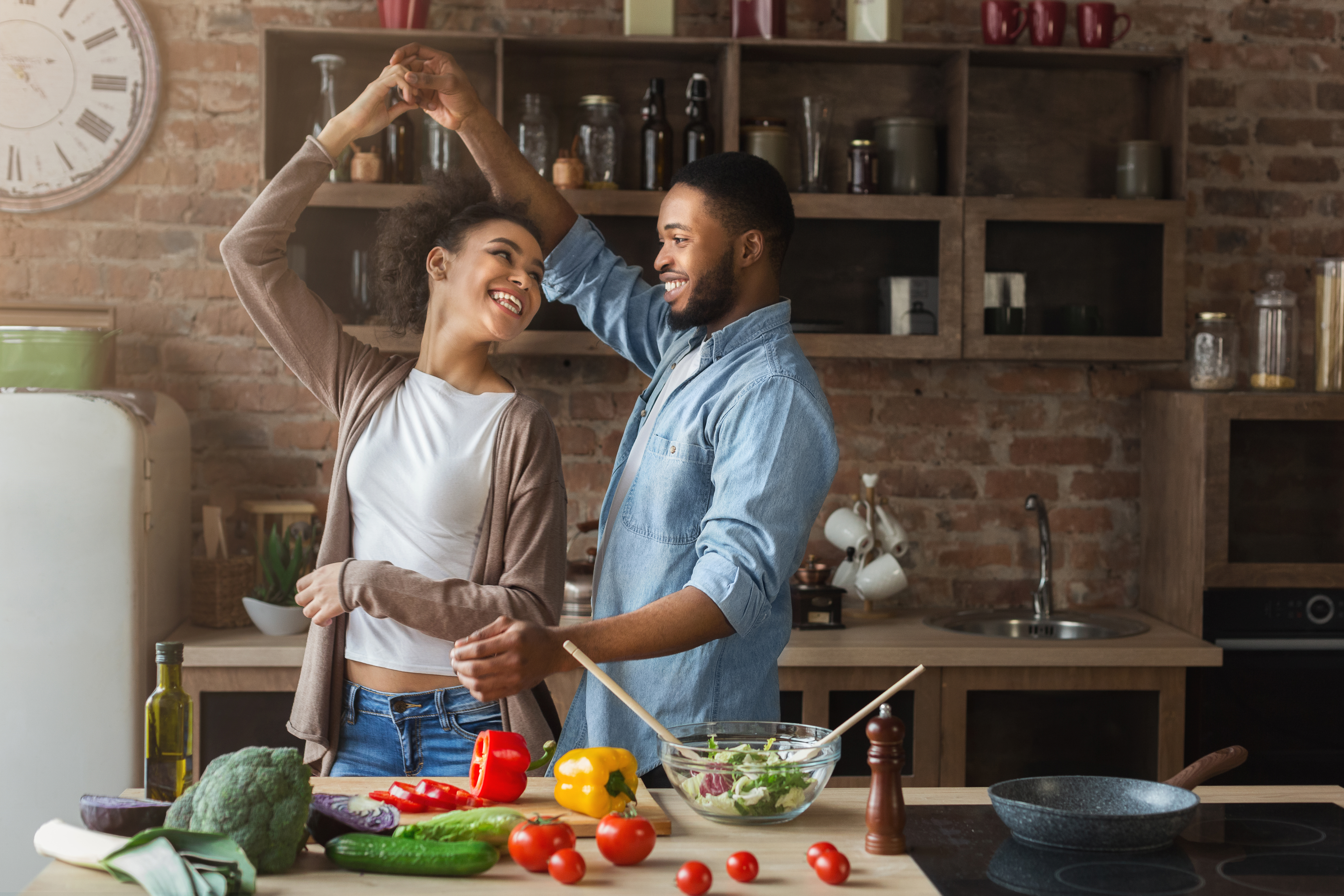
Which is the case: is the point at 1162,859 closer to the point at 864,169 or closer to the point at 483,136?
the point at 483,136

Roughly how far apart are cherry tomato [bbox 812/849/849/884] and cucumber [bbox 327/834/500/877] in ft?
1.12

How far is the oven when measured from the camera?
9.29ft

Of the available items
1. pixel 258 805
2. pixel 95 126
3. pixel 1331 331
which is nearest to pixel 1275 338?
pixel 1331 331

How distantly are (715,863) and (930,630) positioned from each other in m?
1.75

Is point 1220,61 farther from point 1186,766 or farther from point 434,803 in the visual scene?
point 434,803

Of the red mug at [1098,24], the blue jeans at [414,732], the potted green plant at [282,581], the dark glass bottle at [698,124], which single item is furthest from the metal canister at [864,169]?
the blue jeans at [414,732]

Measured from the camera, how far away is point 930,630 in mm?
2957

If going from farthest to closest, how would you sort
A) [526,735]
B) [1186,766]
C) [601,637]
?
[1186,766] → [526,735] → [601,637]

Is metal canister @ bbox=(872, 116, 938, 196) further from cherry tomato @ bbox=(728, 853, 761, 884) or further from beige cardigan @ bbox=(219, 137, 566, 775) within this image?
cherry tomato @ bbox=(728, 853, 761, 884)

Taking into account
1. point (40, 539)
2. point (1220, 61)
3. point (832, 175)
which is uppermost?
point (1220, 61)

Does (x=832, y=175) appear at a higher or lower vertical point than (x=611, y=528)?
higher

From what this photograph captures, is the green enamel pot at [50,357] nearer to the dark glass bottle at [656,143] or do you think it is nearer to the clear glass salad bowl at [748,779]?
the dark glass bottle at [656,143]

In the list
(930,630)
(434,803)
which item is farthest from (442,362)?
(930,630)

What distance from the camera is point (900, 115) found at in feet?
10.6
